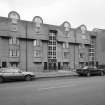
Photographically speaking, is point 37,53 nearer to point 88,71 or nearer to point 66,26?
point 66,26

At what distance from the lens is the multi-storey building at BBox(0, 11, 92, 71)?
3245 centimetres

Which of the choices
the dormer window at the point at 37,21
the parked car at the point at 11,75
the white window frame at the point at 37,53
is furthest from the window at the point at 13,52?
the parked car at the point at 11,75

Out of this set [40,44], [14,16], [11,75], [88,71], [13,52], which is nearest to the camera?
[11,75]

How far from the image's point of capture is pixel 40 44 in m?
35.9

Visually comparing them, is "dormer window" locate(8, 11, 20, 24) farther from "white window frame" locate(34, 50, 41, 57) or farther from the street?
the street

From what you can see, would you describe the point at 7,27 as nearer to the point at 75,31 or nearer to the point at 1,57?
the point at 1,57

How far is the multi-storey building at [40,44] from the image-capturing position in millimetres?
32450

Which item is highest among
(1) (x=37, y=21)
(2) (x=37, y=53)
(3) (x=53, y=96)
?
(1) (x=37, y=21)

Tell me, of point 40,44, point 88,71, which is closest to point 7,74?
point 88,71

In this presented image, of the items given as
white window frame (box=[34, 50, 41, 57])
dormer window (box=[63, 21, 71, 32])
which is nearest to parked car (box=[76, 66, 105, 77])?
white window frame (box=[34, 50, 41, 57])

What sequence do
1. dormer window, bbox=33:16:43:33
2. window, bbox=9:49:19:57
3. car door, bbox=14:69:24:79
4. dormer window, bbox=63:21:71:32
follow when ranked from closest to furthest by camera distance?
1. car door, bbox=14:69:24:79
2. window, bbox=9:49:19:57
3. dormer window, bbox=33:16:43:33
4. dormer window, bbox=63:21:71:32

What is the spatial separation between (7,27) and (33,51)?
800cm

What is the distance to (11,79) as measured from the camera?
50.0 ft

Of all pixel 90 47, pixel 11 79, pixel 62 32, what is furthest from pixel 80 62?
pixel 11 79
